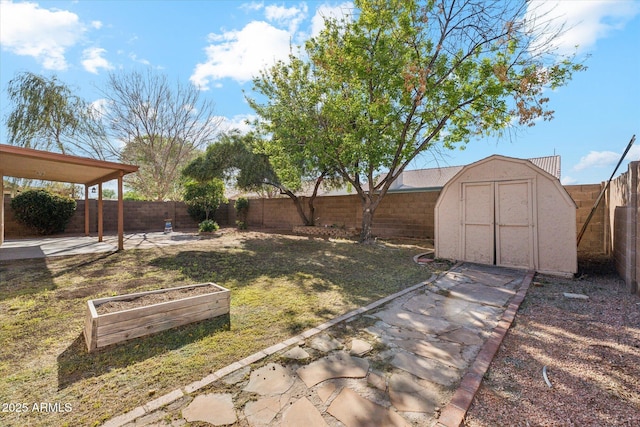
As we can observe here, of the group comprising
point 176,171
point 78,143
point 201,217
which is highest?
point 78,143

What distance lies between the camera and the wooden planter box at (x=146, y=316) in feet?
8.07

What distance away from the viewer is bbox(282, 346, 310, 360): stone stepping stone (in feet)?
7.89

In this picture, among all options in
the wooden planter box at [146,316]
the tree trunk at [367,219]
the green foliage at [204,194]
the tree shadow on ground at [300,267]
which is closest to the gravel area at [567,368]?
the tree shadow on ground at [300,267]

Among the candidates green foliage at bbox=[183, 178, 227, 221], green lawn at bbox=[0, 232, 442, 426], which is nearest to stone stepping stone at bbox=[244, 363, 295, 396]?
green lawn at bbox=[0, 232, 442, 426]

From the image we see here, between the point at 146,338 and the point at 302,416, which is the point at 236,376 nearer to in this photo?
the point at 302,416

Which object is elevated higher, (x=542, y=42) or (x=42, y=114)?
(x=42, y=114)

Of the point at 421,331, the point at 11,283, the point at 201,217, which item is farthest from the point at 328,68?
the point at 201,217

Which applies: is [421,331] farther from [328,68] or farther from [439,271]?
[328,68]

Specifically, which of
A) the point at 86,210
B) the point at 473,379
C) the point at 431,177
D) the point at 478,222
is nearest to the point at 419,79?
the point at 478,222

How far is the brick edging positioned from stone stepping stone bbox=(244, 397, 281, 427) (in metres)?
1.01

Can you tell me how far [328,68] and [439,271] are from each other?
23.1 ft

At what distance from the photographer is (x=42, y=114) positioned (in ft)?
48.6

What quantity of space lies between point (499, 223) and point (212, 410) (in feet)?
20.2

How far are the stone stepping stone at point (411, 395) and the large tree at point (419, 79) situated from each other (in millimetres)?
6833
